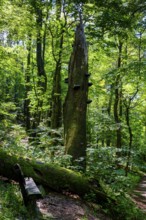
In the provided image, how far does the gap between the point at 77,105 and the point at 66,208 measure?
12.5 feet

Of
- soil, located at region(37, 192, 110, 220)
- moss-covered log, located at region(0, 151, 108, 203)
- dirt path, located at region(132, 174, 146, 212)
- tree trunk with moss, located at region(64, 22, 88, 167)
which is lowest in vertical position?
dirt path, located at region(132, 174, 146, 212)

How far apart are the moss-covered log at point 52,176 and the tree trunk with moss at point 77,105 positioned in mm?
1695

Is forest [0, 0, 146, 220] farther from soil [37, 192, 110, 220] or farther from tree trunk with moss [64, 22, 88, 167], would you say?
soil [37, 192, 110, 220]

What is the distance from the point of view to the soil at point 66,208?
4.75 m

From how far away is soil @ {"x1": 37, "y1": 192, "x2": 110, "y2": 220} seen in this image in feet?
15.6

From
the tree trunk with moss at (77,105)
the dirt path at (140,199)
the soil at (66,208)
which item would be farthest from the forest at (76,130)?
the dirt path at (140,199)

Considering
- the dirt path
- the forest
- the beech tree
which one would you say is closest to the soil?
the forest

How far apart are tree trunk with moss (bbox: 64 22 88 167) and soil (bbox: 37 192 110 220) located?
7.08 ft

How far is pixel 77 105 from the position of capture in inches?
323

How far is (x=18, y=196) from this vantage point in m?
4.62

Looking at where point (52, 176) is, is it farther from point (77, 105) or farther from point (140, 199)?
point (140, 199)

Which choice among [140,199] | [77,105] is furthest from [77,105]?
[140,199]

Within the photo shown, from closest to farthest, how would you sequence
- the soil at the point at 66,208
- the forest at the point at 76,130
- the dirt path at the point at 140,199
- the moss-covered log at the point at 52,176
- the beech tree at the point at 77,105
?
the soil at the point at 66,208
the moss-covered log at the point at 52,176
the forest at the point at 76,130
the beech tree at the point at 77,105
the dirt path at the point at 140,199

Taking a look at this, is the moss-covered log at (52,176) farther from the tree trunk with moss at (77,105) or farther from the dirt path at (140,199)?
the dirt path at (140,199)
